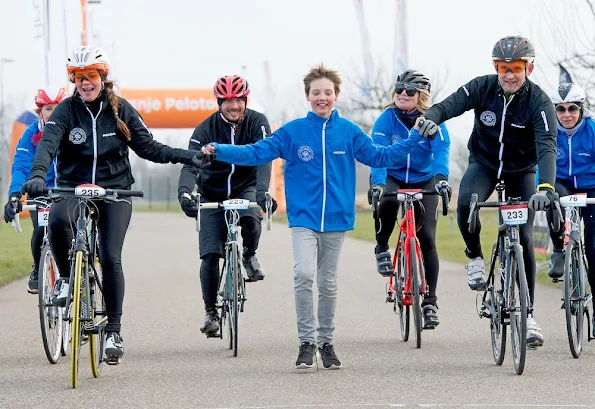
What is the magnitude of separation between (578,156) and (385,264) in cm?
193

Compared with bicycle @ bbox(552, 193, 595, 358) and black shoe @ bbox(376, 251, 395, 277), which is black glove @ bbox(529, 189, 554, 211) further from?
black shoe @ bbox(376, 251, 395, 277)

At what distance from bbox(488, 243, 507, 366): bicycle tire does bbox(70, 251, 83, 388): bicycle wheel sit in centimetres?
279

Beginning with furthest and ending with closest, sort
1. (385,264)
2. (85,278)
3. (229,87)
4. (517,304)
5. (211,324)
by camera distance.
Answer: (385,264) < (211,324) < (229,87) < (517,304) < (85,278)

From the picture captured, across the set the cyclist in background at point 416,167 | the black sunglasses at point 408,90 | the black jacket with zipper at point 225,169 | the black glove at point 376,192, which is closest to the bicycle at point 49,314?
the black jacket with zipper at point 225,169

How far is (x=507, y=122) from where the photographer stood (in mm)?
8609

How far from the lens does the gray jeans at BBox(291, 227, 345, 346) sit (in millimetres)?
8352

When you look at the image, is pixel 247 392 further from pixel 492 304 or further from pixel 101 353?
pixel 492 304

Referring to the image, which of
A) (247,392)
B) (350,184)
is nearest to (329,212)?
(350,184)

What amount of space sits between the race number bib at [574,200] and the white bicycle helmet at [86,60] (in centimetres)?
349

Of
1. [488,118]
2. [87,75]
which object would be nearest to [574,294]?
[488,118]

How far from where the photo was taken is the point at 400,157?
8.49 m

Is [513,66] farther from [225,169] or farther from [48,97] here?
[48,97]

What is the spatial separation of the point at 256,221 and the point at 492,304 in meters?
2.22

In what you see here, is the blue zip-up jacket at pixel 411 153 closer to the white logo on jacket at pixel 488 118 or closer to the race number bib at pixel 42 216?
the white logo on jacket at pixel 488 118
